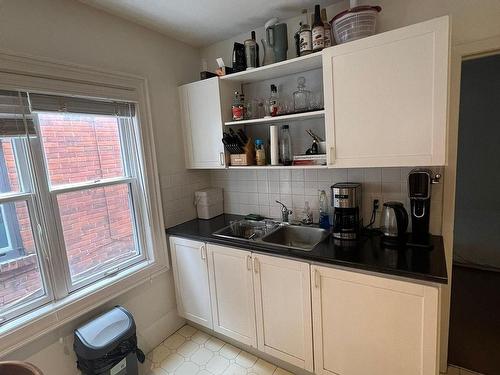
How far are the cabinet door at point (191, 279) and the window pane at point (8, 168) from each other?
3.55ft

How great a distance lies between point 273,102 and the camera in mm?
1979

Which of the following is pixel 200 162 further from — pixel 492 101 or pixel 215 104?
pixel 492 101

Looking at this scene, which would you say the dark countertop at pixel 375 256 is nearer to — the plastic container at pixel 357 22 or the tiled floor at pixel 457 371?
the tiled floor at pixel 457 371

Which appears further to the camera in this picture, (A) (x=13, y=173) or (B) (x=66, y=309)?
(B) (x=66, y=309)

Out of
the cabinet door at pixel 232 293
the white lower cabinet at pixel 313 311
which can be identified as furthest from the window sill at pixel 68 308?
the cabinet door at pixel 232 293

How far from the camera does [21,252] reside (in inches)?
59.1

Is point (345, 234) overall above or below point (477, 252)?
above

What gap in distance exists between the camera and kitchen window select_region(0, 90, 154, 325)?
1448 mm

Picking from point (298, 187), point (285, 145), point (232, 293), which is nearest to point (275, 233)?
point (298, 187)

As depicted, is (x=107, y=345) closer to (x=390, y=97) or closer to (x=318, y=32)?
(x=390, y=97)

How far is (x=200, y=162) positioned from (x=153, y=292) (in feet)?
3.70

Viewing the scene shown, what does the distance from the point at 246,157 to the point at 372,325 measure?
1336mm

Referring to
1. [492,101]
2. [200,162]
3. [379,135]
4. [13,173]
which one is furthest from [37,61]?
[492,101]

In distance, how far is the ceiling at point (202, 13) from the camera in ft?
5.54
